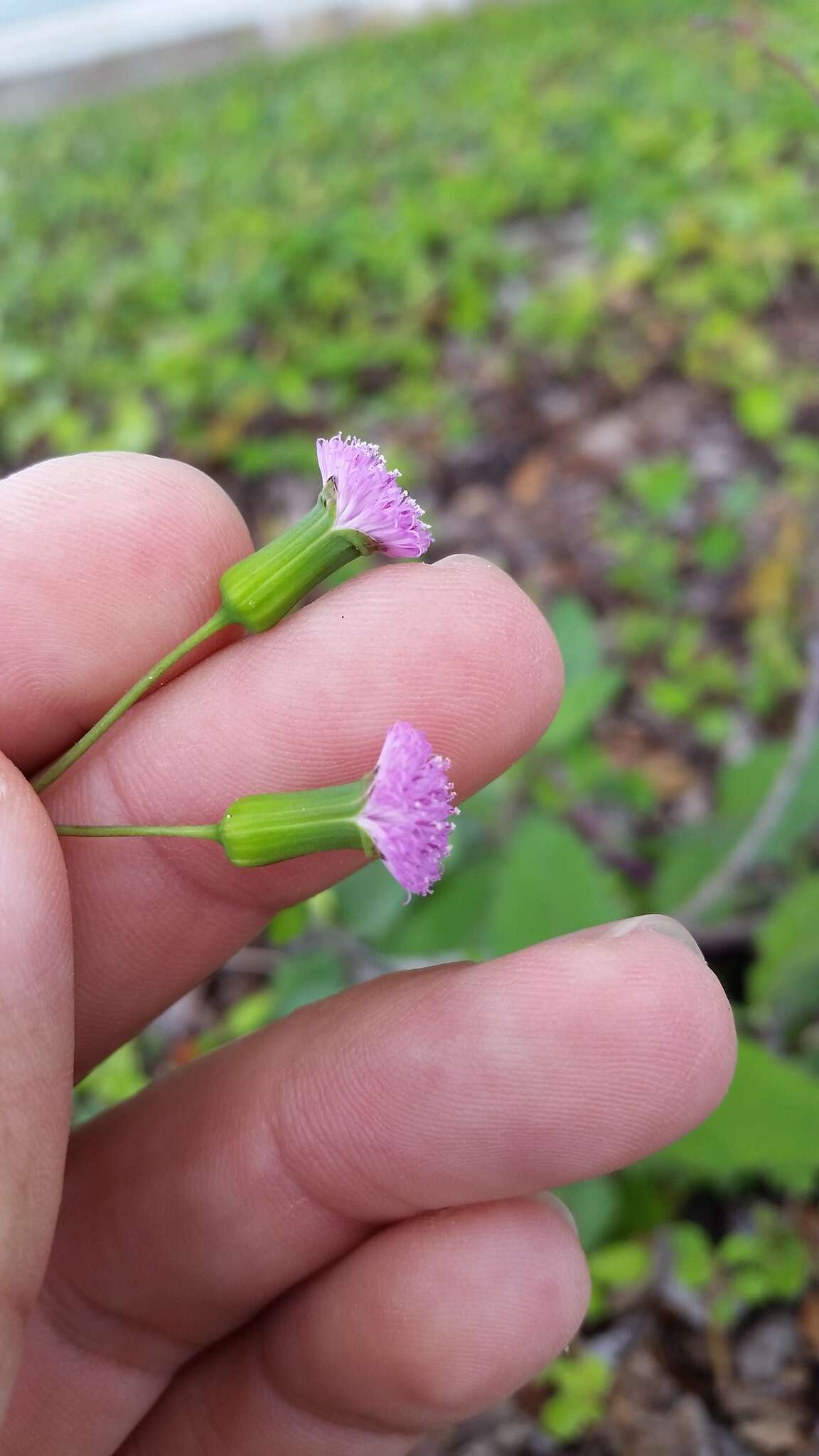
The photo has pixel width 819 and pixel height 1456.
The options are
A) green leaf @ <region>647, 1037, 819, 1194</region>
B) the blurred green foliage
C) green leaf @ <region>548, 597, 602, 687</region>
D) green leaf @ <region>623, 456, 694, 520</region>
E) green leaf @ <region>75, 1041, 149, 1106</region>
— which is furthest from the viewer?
the blurred green foliage

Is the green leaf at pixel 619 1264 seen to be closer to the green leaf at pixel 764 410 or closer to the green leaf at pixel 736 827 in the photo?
the green leaf at pixel 736 827

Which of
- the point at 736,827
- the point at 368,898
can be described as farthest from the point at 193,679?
the point at 736,827

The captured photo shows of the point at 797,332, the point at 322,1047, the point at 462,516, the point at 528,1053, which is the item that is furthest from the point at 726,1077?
the point at 797,332

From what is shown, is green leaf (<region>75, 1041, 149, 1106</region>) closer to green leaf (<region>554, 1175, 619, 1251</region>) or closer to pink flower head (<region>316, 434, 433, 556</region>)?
green leaf (<region>554, 1175, 619, 1251</region>)

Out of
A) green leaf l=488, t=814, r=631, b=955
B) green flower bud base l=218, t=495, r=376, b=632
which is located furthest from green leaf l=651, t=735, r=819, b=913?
green flower bud base l=218, t=495, r=376, b=632

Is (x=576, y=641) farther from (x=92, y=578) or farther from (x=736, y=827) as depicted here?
(x=92, y=578)
